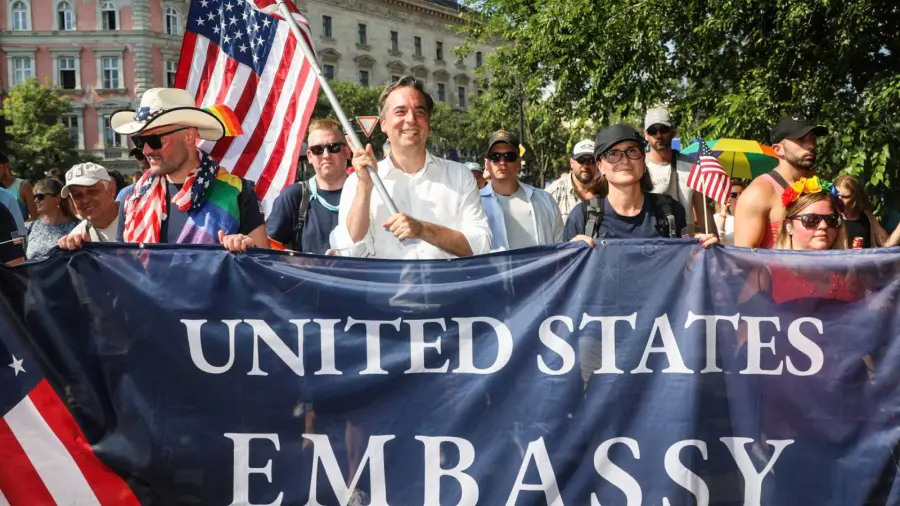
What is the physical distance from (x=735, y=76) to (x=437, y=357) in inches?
453

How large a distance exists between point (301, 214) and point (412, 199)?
1397 millimetres

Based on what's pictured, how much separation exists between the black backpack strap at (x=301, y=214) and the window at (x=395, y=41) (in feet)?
228

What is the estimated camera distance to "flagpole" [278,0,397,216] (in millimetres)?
3992

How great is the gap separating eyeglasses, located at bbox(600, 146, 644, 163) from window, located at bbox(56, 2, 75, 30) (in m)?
62.6

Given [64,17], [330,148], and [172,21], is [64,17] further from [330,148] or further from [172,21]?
[330,148]

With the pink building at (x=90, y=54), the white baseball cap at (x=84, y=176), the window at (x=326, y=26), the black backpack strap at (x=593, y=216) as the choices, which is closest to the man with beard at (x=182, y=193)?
the white baseball cap at (x=84, y=176)

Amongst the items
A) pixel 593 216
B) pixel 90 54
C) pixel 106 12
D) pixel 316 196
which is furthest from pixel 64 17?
pixel 593 216

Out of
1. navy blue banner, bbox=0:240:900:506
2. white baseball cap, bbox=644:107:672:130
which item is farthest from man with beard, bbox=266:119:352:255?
white baseball cap, bbox=644:107:672:130

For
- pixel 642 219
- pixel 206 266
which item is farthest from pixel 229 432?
pixel 642 219

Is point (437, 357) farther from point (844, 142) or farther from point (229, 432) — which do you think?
point (844, 142)

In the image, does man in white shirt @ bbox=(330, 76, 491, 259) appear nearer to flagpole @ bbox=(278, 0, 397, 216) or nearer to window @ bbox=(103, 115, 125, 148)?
flagpole @ bbox=(278, 0, 397, 216)

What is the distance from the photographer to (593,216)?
174 inches

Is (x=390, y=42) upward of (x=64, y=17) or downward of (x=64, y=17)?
upward

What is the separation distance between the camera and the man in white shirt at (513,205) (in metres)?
5.61
